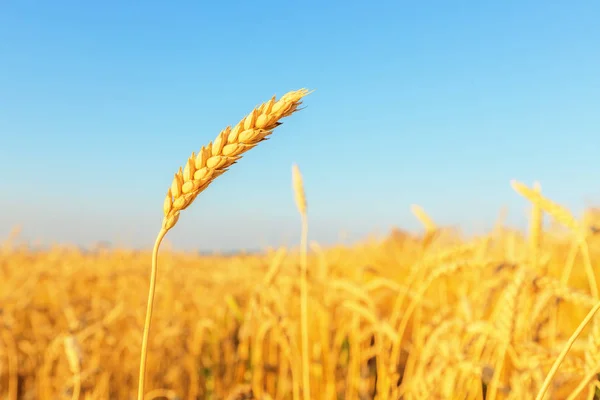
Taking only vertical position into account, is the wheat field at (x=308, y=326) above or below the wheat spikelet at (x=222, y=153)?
below

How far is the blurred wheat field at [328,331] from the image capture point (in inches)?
45.8

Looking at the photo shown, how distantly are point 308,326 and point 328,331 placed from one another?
1.00 ft

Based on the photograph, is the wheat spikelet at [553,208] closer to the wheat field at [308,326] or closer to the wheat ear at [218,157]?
the wheat field at [308,326]

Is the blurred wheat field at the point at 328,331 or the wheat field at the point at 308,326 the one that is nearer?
the wheat field at the point at 308,326

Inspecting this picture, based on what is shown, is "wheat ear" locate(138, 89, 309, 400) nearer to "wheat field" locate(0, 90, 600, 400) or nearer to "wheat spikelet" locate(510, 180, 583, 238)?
"wheat field" locate(0, 90, 600, 400)

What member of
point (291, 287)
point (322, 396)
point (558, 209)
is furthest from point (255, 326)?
point (558, 209)

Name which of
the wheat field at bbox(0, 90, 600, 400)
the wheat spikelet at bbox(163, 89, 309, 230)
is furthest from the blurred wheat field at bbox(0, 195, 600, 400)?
the wheat spikelet at bbox(163, 89, 309, 230)

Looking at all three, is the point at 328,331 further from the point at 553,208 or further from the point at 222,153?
the point at 222,153

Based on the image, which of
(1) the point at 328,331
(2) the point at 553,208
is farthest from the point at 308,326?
(2) the point at 553,208

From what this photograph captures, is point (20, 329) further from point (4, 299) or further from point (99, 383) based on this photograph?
point (99, 383)

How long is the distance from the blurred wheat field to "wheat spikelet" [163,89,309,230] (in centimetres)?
51

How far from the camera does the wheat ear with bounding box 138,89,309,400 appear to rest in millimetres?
457

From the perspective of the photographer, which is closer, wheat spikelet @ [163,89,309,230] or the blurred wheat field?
wheat spikelet @ [163,89,309,230]

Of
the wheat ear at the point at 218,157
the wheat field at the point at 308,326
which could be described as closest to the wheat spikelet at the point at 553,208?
the wheat field at the point at 308,326
